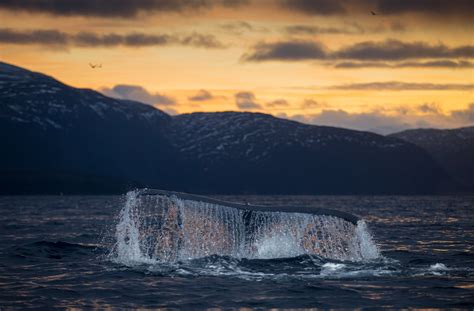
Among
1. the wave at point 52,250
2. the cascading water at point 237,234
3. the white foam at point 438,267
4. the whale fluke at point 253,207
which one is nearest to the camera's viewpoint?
the whale fluke at point 253,207

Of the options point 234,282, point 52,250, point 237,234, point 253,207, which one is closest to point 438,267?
point 237,234

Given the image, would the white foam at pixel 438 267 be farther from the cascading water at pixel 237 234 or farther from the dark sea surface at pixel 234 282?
the cascading water at pixel 237 234

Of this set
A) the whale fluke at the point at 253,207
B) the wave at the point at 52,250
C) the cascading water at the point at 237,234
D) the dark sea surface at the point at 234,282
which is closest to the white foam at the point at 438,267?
the dark sea surface at the point at 234,282

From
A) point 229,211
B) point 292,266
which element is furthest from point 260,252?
point 229,211

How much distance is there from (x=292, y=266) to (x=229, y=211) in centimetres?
463

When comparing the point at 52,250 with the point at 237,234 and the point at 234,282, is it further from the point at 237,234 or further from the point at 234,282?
the point at 234,282

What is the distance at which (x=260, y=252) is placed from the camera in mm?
24750

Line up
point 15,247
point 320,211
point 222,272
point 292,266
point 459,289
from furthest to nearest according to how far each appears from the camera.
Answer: point 15,247
point 292,266
point 222,272
point 459,289
point 320,211

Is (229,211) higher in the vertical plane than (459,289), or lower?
higher

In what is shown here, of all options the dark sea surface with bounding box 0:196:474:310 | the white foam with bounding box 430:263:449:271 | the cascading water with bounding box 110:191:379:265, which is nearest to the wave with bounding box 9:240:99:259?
the dark sea surface with bounding box 0:196:474:310

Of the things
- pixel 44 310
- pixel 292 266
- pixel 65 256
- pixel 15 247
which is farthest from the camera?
pixel 15 247

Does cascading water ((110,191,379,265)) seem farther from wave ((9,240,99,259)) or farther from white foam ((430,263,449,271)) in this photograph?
white foam ((430,263,449,271))

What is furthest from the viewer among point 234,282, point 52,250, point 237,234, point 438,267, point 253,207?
point 52,250

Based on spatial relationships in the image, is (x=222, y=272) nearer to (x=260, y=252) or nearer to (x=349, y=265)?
(x=260, y=252)
